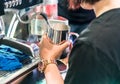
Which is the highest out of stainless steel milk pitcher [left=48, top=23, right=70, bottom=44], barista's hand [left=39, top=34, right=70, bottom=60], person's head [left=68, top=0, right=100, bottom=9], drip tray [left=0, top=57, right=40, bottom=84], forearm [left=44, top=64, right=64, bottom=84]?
person's head [left=68, top=0, right=100, bottom=9]

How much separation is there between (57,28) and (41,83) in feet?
0.77

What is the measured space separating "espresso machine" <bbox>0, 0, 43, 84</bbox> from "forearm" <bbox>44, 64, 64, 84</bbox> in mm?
145

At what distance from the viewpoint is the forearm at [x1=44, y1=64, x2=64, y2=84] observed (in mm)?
907

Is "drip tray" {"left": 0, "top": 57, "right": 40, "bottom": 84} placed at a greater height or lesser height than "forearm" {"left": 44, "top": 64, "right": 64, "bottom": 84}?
lesser

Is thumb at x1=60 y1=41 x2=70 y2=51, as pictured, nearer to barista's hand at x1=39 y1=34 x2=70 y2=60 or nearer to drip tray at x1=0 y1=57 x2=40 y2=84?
barista's hand at x1=39 y1=34 x2=70 y2=60

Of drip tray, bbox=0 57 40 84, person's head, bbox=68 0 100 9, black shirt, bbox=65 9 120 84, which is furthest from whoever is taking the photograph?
drip tray, bbox=0 57 40 84

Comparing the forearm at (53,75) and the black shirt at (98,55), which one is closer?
the black shirt at (98,55)

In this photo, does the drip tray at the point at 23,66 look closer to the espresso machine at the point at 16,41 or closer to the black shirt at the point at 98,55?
the espresso machine at the point at 16,41

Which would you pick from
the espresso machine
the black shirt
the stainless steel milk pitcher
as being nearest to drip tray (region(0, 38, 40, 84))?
the espresso machine

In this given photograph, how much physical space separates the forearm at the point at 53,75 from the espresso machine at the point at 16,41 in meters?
0.14

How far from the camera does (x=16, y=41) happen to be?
3.95ft

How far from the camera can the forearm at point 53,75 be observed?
2.98 feet

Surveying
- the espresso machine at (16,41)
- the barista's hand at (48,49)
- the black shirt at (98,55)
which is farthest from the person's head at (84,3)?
the espresso machine at (16,41)

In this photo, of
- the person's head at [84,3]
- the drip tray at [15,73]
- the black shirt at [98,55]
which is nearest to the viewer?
the black shirt at [98,55]
